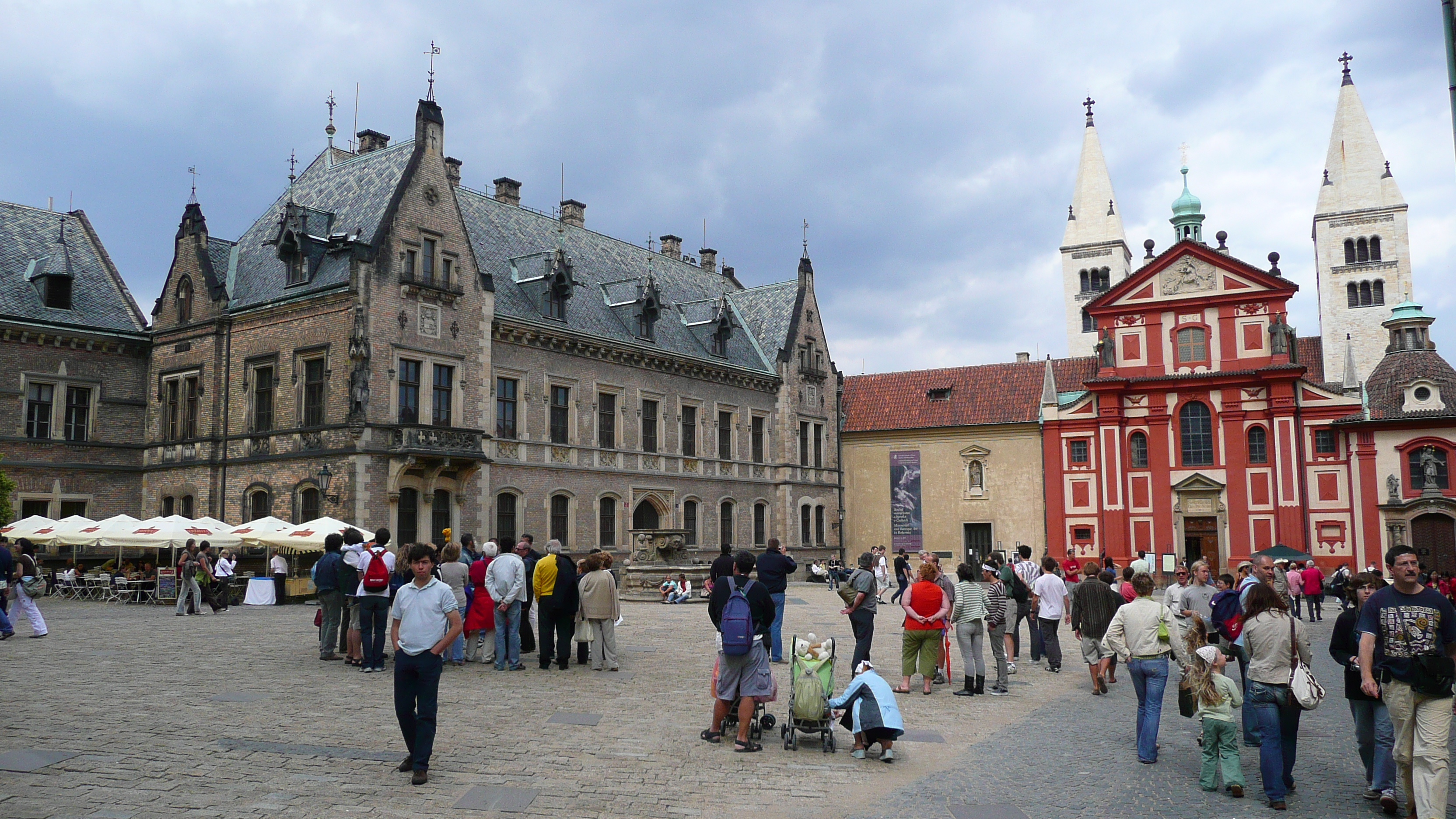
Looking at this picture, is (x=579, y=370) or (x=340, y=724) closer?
(x=340, y=724)

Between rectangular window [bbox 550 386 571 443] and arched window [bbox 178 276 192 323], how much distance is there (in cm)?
1251

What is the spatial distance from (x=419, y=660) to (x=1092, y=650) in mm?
9907

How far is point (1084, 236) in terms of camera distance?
82750 mm

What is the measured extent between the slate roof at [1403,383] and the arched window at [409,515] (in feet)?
124

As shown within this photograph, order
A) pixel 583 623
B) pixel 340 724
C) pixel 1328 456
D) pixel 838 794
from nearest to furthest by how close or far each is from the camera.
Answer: pixel 838 794, pixel 340 724, pixel 583 623, pixel 1328 456

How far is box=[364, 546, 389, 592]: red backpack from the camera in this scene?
48.2 feet

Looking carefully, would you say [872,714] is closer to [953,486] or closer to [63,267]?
[63,267]

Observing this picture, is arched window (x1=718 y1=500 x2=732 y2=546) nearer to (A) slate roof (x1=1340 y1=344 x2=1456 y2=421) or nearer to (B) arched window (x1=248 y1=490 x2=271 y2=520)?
(B) arched window (x1=248 y1=490 x2=271 y2=520)

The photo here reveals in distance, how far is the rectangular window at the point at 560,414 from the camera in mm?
37875

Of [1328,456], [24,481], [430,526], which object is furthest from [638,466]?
[1328,456]

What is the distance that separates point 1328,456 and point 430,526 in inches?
1450

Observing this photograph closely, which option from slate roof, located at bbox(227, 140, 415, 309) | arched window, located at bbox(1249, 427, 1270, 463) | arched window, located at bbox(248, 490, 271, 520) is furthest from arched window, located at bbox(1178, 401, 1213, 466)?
arched window, located at bbox(248, 490, 271, 520)

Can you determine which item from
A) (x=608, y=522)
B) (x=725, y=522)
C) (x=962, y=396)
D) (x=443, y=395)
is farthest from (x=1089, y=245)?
(x=443, y=395)

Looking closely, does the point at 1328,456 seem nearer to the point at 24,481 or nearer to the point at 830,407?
the point at 830,407
